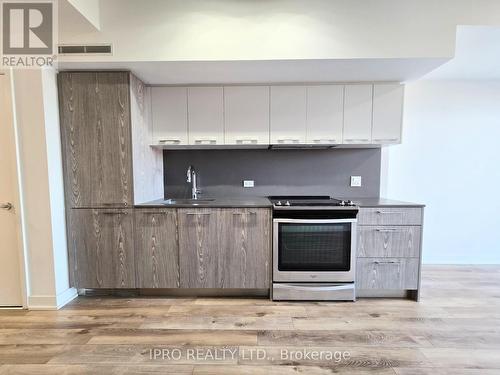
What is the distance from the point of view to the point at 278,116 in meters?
2.64

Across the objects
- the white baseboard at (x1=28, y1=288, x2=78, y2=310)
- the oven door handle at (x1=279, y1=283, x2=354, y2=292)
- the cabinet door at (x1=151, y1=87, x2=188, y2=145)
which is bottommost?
the white baseboard at (x1=28, y1=288, x2=78, y2=310)

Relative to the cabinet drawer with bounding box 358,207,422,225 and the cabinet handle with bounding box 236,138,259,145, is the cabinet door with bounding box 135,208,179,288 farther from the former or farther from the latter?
the cabinet drawer with bounding box 358,207,422,225

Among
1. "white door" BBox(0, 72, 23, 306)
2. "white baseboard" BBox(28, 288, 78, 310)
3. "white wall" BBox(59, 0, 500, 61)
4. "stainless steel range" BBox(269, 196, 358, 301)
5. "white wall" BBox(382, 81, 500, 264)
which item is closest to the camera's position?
"white wall" BBox(59, 0, 500, 61)

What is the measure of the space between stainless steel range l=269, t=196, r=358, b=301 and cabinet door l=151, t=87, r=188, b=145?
1.29 metres

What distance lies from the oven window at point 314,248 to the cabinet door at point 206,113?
1241 mm

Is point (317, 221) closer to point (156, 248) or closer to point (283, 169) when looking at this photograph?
point (283, 169)

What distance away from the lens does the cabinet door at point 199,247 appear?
2406mm

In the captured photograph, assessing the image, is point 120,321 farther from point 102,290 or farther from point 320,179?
point 320,179

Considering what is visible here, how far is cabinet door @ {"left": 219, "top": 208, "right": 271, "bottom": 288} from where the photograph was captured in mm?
2400

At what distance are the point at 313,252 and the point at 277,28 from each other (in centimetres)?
200

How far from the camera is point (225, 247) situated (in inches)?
95.0

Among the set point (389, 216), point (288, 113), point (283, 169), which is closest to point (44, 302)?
point (283, 169)

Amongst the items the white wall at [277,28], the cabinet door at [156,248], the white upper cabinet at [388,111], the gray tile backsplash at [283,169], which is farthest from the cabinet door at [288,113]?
the cabinet door at [156,248]

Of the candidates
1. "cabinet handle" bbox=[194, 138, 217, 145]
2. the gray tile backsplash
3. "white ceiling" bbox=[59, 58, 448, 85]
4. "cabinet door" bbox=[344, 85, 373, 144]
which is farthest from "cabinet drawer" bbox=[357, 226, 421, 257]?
"cabinet handle" bbox=[194, 138, 217, 145]
